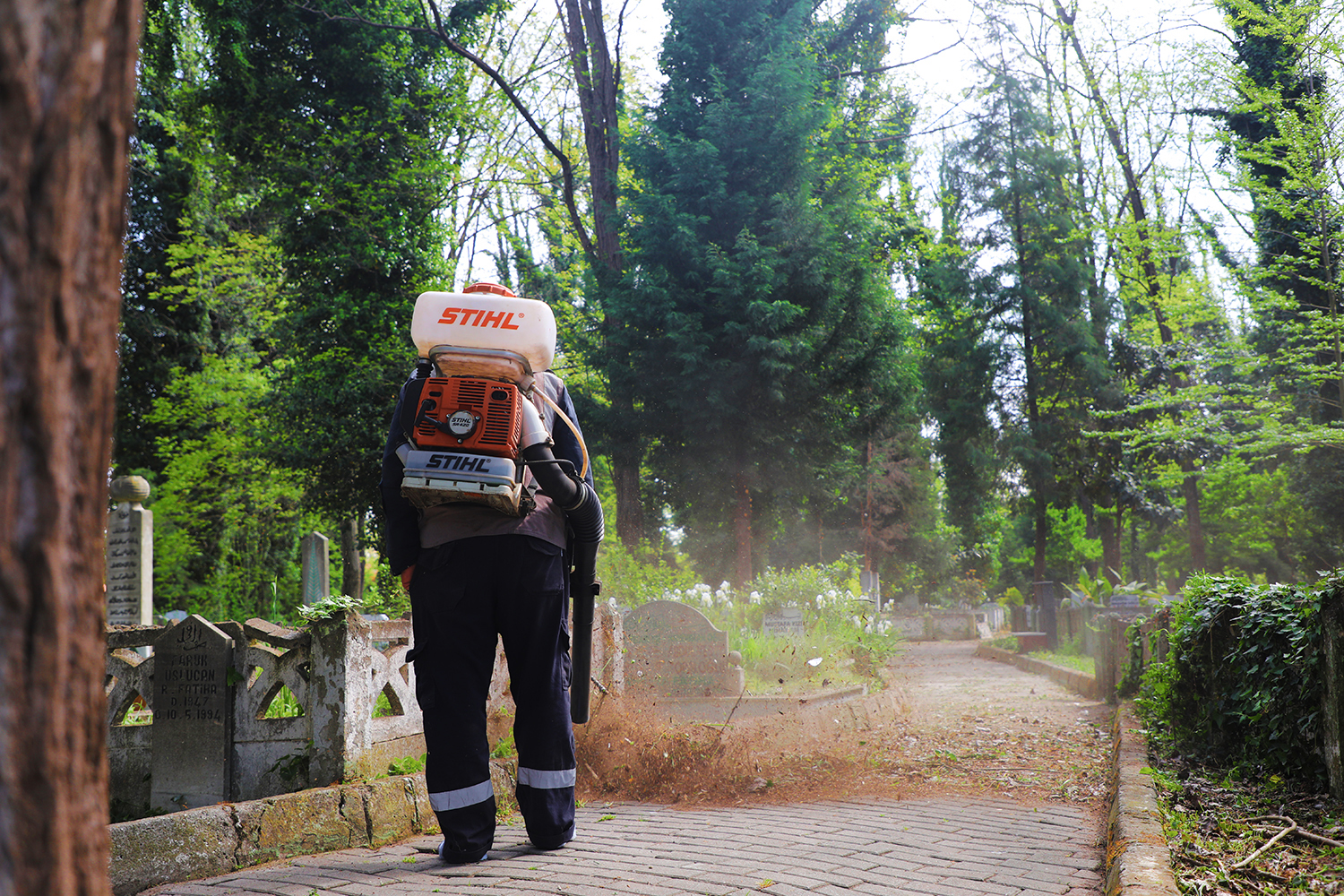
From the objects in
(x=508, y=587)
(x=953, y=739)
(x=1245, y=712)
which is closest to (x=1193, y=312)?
(x=953, y=739)

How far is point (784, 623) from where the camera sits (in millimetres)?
13766

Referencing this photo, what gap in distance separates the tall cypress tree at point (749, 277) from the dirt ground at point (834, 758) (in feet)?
26.3

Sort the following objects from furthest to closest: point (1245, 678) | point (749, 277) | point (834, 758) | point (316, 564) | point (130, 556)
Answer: point (316, 564)
point (749, 277)
point (130, 556)
point (834, 758)
point (1245, 678)

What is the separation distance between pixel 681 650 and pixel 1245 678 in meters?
5.54

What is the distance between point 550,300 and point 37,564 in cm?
2543

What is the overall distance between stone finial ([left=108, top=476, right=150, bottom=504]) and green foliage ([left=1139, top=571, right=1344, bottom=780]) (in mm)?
12743

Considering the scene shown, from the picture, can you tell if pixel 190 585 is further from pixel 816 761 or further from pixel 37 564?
pixel 37 564

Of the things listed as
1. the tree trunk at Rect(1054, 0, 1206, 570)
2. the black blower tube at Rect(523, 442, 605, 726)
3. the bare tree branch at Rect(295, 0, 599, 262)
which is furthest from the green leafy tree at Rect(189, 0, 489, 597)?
the tree trunk at Rect(1054, 0, 1206, 570)

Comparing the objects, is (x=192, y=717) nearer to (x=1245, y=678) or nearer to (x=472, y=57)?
(x=1245, y=678)

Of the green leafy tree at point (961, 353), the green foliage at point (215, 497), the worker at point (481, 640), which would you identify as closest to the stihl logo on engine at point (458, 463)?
the worker at point (481, 640)

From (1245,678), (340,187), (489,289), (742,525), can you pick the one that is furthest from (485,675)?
(340,187)

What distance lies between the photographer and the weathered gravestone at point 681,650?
9781mm

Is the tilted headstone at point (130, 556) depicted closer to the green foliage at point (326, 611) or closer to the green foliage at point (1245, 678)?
the green foliage at point (326, 611)

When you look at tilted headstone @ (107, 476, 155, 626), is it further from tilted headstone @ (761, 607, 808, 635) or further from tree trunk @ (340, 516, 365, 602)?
tilted headstone @ (761, 607, 808, 635)
